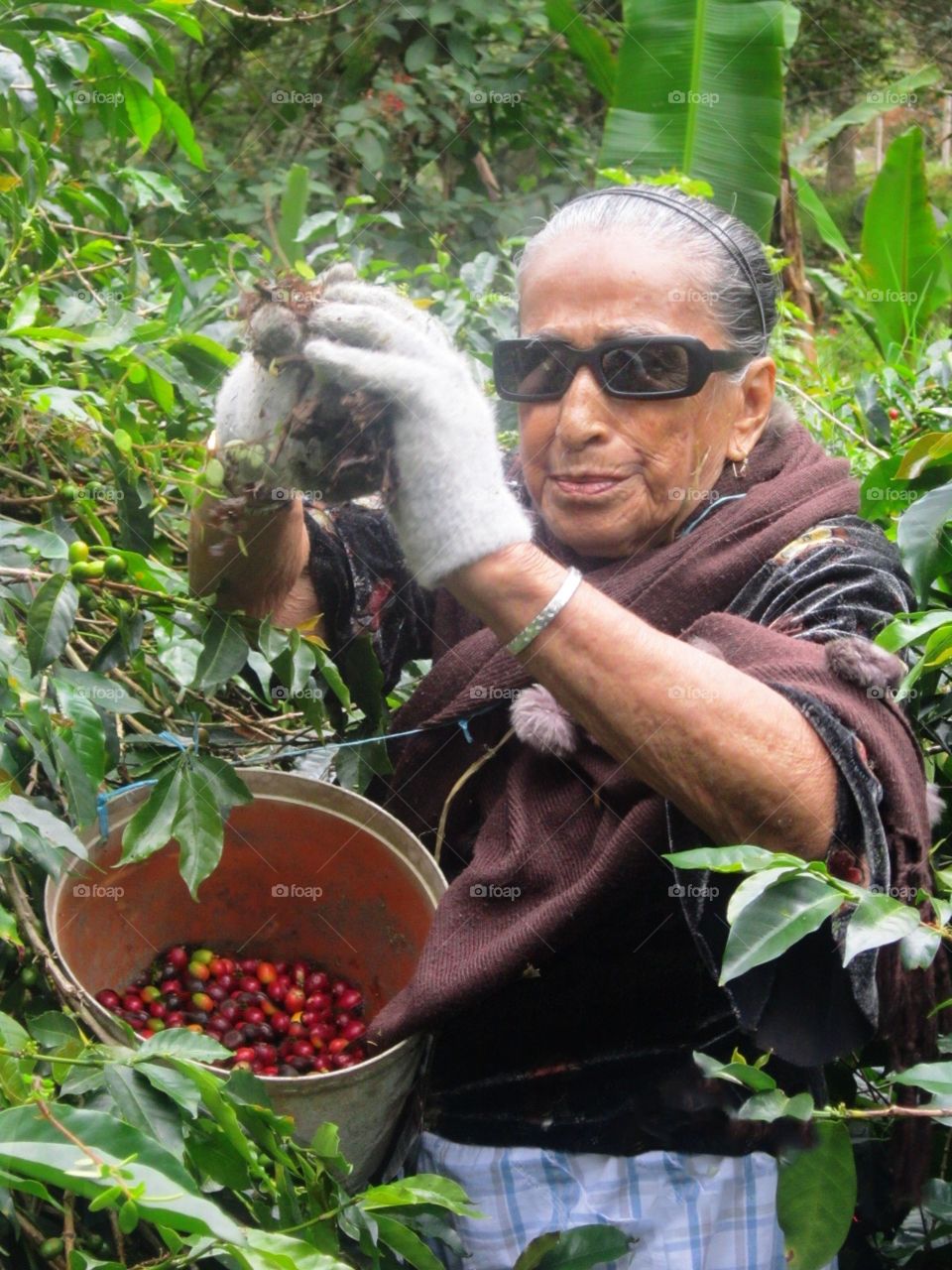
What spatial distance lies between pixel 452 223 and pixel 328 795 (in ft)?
10.5

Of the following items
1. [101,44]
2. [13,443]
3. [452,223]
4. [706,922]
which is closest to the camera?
[706,922]

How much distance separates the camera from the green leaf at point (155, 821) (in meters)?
1.34

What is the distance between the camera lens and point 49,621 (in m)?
1.20

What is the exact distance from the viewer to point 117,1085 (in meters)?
1.01

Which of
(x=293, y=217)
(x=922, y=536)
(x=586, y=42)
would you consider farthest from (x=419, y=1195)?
(x=586, y=42)

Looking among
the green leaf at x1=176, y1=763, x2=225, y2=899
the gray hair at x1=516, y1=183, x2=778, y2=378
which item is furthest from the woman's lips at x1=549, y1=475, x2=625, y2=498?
the green leaf at x1=176, y1=763, x2=225, y2=899

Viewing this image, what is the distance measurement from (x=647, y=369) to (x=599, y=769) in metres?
0.45

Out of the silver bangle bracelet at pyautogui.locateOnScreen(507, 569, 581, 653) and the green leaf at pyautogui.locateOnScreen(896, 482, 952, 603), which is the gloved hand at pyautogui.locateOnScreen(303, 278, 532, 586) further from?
the green leaf at pyautogui.locateOnScreen(896, 482, 952, 603)

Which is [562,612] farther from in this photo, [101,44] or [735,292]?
[101,44]

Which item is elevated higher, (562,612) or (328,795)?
(562,612)

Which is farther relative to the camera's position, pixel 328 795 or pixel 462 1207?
pixel 328 795

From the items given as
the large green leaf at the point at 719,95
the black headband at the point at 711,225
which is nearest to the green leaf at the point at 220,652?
the black headband at the point at 711,225

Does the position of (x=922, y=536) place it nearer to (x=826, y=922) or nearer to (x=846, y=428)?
(x=826, y=922)

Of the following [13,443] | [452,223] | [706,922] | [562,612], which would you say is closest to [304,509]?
[13,443]
